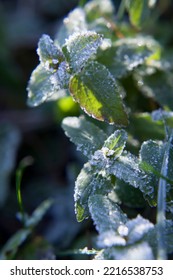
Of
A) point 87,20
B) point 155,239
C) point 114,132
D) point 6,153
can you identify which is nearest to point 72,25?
point 87,20

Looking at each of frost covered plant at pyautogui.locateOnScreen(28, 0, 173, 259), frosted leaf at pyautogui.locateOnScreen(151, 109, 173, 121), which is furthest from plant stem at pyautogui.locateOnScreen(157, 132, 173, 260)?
frosted leaf at pyautogui.locateOnScreen(151, 109, 173, 121)

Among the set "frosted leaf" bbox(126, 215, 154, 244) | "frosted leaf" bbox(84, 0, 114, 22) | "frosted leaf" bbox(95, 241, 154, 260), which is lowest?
"frosted leaf" bbox(95, 241, 154, 260)

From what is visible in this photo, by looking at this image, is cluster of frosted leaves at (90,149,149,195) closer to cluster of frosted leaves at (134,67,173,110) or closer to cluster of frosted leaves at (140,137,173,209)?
cluster of frosted leaves at (140,137,173,209)

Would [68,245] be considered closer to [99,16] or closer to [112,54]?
[112,54]

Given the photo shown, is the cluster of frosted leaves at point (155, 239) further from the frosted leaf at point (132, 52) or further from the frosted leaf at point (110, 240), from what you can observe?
the frosted leaf at point (132, 52)

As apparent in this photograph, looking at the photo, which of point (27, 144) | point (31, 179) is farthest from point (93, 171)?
point (27, 144)

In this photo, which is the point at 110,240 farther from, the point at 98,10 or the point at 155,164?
the point at 98,10
